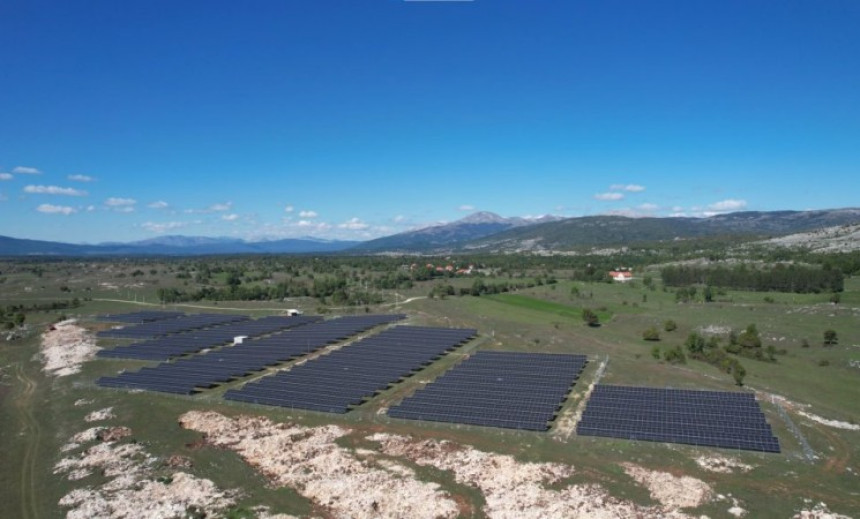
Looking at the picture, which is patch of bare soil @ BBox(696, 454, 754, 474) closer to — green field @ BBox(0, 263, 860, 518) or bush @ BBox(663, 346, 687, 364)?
green field @ BBox(0, 263, 860, 518)

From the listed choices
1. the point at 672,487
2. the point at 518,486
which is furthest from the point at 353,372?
the point at 672,487

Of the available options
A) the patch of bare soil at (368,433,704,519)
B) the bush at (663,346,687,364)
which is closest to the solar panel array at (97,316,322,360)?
the patch of bare soil at (368,433,704,519)

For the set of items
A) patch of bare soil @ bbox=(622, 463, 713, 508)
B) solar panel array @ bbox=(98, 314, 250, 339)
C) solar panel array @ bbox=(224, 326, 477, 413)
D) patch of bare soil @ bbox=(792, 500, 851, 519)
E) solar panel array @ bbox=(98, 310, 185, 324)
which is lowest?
patch of bare soil @ bbox=(792, 500, 851, 519)

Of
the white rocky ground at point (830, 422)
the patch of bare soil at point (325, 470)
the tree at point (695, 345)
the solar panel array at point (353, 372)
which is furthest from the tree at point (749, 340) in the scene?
the patch of bare soil at point (325, 470)

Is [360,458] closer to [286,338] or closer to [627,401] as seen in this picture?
[627,401]

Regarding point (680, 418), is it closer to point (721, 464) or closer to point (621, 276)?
point (721, 464)
